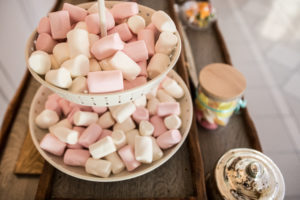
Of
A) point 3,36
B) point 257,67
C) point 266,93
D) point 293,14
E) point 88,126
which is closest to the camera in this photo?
point 88,126

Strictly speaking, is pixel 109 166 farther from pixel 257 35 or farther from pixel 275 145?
pixel 257 35

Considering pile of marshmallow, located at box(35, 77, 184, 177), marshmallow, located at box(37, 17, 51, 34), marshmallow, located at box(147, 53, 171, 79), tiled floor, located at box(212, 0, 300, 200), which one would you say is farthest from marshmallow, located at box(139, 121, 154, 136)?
tiled floor, located at box(212, 0, 300, 200)

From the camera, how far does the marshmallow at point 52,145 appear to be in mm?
806

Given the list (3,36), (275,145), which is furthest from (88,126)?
(275,145)

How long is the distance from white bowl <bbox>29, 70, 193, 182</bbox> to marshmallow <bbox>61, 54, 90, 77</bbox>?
30 centimetres

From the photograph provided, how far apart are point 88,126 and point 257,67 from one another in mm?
1459

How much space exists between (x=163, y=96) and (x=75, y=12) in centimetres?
42

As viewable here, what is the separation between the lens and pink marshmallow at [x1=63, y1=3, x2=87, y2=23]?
2.47 ft

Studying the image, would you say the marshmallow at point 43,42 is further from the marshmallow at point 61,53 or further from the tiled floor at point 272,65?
the tiled floor at point 272,65

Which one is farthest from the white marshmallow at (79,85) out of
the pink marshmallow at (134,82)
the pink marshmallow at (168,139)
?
the pink marshmallow at (168,139)

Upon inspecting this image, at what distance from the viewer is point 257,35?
2160mm

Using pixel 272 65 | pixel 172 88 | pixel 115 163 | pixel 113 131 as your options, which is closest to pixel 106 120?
pixel 113 131

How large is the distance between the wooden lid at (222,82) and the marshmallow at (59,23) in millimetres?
498

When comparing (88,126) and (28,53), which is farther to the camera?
(88,126)
